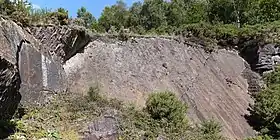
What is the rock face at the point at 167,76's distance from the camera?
17.5 meters

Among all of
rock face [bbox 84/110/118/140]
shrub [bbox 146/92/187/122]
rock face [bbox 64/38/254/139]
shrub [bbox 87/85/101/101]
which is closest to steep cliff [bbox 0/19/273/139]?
rock face [bbox 64/38/254/139]

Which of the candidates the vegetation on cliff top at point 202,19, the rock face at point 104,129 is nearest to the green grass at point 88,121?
the rock face at point 104,129

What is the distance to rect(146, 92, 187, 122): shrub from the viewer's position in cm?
1491

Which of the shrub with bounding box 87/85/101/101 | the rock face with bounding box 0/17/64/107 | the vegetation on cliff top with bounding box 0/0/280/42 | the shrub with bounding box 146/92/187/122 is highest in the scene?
the vegetation on cliff top with bounding box 0/0/280/42

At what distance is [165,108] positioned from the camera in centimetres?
1486

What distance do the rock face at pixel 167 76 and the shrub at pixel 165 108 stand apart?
7.51ft

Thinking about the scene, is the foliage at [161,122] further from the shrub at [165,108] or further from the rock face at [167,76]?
the rock face at [167,76]

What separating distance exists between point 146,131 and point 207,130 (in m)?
3.02

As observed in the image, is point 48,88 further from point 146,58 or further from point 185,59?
point 185,59

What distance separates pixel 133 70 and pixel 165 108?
4.45m

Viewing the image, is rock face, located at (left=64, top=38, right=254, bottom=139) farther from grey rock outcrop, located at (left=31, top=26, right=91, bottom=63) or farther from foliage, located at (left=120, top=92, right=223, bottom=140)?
foliage, located at (left=120, top=92, right=223, bottom=140)

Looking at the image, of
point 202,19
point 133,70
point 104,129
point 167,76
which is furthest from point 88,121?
point 202,19

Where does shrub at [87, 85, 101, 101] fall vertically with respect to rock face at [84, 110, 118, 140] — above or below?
above

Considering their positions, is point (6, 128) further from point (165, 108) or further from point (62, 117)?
point (165, 108)
